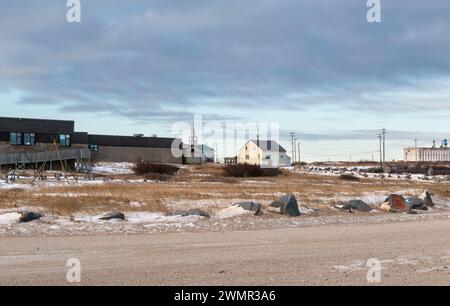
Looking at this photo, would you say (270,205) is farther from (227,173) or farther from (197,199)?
(227,173)

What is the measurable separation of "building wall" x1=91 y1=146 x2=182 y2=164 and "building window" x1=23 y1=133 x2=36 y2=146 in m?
18.9

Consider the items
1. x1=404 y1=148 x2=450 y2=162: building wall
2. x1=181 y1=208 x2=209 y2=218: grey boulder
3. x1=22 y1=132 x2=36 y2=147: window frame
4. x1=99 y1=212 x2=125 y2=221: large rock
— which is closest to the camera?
x1=99 y1=212 x2=125 y2=221: large rock

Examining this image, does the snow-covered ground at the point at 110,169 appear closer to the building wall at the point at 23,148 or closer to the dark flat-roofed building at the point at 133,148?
the building wall at the point at 23,148

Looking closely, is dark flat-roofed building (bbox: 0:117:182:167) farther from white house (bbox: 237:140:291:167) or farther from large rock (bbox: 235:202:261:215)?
large rock (bbox: 235:202:261:215)

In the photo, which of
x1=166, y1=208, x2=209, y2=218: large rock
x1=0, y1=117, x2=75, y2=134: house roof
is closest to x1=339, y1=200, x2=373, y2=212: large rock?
x1=166, y1=208, x2=209, y2=218: large rock

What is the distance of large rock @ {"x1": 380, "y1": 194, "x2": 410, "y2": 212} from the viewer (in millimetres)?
25911

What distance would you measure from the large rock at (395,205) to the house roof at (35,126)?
4723 centimetres

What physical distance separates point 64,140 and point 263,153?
57.0m

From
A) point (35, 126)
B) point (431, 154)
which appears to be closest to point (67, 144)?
point (35, 126)

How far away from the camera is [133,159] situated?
8850cm

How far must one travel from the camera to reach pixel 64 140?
68.4 meters

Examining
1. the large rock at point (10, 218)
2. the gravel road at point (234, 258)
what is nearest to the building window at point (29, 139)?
the large rock at point (10, 218)

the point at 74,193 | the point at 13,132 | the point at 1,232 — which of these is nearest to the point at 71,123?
the point at 13,132

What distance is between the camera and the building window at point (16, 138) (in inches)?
2514
